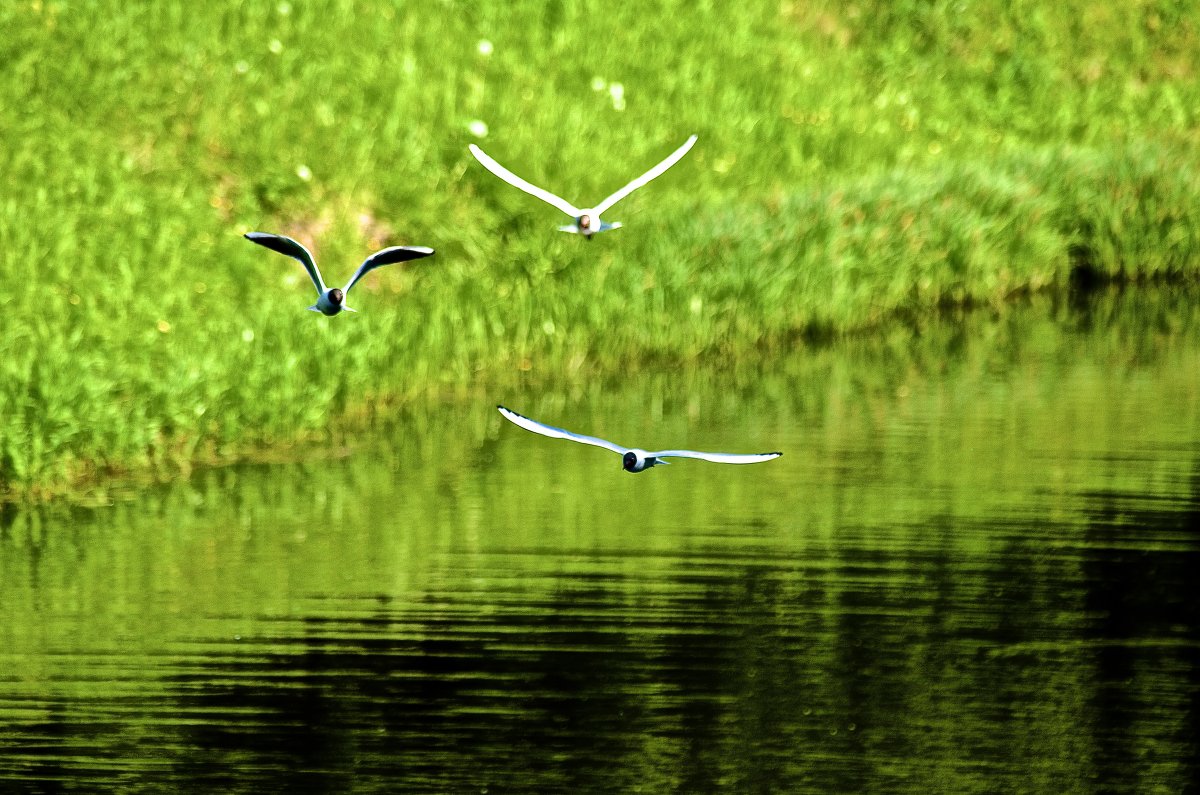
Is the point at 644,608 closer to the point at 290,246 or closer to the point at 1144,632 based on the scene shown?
the point at 1144,632

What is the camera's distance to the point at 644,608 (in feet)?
42.4

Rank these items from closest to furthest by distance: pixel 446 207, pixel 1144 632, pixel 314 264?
pixel 314 264, pixel 1144 632, pixel 446 207

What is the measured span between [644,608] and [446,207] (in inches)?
351

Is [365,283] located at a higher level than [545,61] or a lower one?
lower

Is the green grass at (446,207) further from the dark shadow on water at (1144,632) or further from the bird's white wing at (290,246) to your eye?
the bird's white wing at (290,246)

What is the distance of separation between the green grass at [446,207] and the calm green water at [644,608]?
0.62 meters

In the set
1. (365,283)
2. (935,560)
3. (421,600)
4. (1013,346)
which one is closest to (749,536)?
(935,560)

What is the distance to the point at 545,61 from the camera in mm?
24906

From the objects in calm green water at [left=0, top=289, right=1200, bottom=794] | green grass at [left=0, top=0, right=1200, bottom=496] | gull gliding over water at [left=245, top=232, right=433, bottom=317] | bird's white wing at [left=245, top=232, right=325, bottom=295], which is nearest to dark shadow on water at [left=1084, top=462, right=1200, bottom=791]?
calm green water at [left=0, top=289, right=1200, bottom=794]

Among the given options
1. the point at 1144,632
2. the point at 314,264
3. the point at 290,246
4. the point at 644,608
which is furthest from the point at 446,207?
the point at 290,246

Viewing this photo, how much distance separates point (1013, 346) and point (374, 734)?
12.3m

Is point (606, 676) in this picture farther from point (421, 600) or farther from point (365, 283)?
point (365, 283)

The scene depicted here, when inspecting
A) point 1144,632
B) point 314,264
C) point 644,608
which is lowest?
point 1144,632

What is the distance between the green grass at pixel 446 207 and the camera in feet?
56.5
